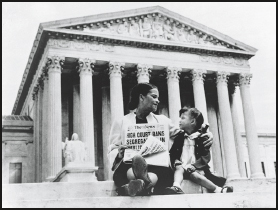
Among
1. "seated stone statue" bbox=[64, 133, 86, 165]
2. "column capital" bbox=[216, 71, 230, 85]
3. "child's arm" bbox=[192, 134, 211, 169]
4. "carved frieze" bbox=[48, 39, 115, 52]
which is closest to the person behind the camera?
"child's arm" bbox=[192, 134, 211, 169]

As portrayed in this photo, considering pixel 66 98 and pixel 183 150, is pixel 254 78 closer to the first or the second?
pixel 66 98

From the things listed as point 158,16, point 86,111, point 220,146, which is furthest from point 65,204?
point 220,146

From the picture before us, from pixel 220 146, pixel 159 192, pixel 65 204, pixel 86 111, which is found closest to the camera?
pixel 65 204

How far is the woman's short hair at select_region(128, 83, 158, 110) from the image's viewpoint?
6.37 metres

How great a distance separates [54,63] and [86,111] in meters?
4.70

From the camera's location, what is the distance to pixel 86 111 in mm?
32531

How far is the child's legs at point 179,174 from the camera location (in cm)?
618

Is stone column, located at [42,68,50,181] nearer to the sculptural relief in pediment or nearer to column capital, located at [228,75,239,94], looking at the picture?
the sculptural relief in pediment

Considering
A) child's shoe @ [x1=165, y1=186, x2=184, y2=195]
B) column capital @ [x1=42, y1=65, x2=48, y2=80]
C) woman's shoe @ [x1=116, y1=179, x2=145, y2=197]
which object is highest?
column capital @ [x1=42, y1=65, x2=48, y2=80]

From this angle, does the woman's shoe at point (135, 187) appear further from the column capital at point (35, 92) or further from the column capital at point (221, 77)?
the column capital at point (221, 77)

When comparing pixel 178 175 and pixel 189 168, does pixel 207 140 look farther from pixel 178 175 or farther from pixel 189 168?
pixel 178 175

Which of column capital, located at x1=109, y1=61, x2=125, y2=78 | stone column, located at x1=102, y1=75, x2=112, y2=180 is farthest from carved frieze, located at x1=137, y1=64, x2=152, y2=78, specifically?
stone column, located at x1=102, y1=75, x2=112, y2=180

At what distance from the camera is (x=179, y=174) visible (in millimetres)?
6262

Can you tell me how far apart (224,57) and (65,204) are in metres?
37.1
